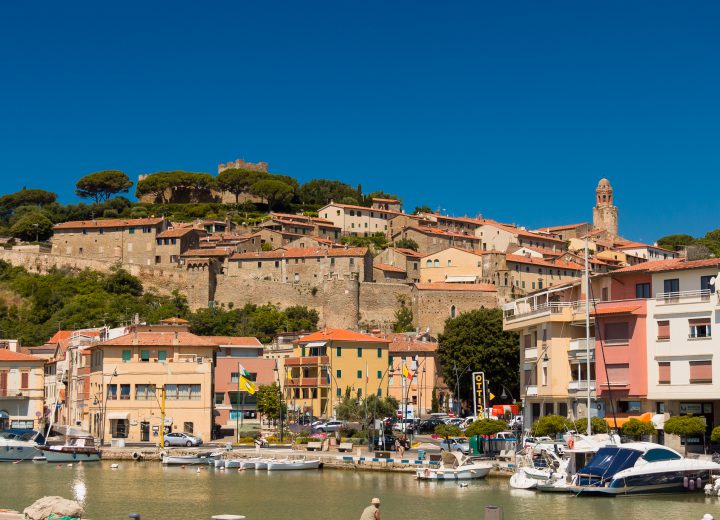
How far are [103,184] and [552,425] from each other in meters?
118

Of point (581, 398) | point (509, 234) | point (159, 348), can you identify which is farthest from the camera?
point (509, 234)

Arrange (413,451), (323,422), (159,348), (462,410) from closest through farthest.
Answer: (413,451) → (159,348) → (323,422) → (462,410)

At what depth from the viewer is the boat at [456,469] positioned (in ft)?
137

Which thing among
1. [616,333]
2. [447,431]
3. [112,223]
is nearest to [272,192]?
[112,223]

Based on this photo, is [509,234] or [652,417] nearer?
[652,417]

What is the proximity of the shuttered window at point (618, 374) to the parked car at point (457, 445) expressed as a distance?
258 inches

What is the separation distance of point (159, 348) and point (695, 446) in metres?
28.6

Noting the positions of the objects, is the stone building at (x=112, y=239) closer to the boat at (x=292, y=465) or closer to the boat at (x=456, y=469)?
the boat at (x=292, y=465)

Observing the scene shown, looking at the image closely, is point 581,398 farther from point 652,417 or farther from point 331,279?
point 331,279

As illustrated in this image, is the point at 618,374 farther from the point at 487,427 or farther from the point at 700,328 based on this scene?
the point at 487,427

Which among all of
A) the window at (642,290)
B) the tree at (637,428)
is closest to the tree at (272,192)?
the window at (642,290)

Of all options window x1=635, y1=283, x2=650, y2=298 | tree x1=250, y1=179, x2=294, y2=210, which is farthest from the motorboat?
tree x1=250, y1=179, x2=294, y2=210

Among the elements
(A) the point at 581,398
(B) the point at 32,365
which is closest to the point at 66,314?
(B) the point at 32,365

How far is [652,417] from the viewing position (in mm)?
40781
